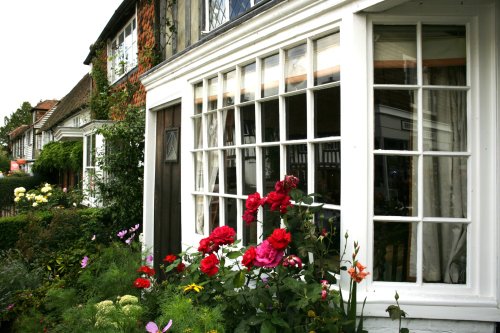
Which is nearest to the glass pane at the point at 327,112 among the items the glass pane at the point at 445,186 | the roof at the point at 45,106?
the glass pane at the point at 445,186

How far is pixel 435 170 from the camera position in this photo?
9.05ft

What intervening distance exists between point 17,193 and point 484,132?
33.2 feet

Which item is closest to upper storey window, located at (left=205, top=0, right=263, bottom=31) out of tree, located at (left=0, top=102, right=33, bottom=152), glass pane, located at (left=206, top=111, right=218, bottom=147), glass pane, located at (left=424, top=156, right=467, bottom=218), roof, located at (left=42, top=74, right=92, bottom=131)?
glass pane, located at (left=206, top=111, right=218, bottom=147)

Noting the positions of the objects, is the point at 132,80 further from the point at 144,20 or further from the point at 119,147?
the point at 119,147

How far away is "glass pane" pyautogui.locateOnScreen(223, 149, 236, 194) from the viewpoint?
409 centimetres

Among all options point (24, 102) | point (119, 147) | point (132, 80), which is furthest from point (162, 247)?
point (24, 102)

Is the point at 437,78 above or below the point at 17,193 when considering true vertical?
above

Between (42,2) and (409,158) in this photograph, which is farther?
(42,2)

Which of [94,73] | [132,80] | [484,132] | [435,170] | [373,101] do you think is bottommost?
[435,170]

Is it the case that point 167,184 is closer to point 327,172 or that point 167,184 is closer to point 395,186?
point 327,172

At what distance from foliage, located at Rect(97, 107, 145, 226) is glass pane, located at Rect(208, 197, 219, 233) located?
3446 mm

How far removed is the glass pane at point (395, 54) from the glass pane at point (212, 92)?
1.92 metres

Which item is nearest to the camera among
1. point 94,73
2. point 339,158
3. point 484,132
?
point 484,132

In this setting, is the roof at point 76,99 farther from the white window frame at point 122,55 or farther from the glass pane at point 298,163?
the glass pane at point 298,163
